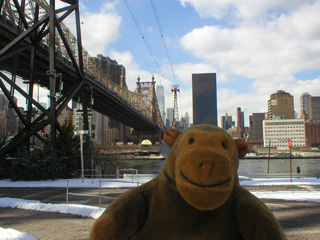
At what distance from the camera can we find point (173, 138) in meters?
2.19

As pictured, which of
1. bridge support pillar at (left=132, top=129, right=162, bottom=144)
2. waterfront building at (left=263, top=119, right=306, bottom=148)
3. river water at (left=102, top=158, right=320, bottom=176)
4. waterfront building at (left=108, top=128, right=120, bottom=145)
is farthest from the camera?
waterfront building at (left=263, top=119, right=306, bottom=148)

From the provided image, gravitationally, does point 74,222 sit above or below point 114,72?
below

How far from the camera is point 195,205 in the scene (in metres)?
1.63

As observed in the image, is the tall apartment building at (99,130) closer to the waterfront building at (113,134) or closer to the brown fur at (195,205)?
the waterfront building at (113,134)

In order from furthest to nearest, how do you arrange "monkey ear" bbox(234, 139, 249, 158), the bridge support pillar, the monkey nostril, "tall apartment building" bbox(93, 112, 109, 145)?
"tall apartment building" bbox(93, 112, 109, 145), the bridge support pillar, "monkey ear" bbox(234, 139, 249, 158), the monkey nostril

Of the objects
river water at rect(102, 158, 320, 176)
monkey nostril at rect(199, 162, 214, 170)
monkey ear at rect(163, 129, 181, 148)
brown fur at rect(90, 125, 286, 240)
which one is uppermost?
monkey ear at rect(163, 129, 181, 148)

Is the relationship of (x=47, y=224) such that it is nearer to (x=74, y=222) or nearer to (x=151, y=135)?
(x=74, y=222)

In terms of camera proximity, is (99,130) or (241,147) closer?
(241,147)

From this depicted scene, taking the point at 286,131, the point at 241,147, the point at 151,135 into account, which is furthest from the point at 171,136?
the point at 286,131

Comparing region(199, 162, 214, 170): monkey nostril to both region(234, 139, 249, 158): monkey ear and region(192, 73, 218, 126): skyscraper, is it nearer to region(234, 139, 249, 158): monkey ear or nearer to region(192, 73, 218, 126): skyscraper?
region(234, 139, 249, 158): monkey ear

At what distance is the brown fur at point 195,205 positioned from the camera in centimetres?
161

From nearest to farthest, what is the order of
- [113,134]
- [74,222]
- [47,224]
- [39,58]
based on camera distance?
[47,224] < [74,222] < [39,58] < [113,134]

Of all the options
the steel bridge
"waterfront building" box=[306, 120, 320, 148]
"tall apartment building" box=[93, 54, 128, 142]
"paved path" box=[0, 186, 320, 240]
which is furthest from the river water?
"waterfront building" box=[306, 120, 320, 148]

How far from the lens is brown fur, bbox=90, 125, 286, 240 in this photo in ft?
5.29
